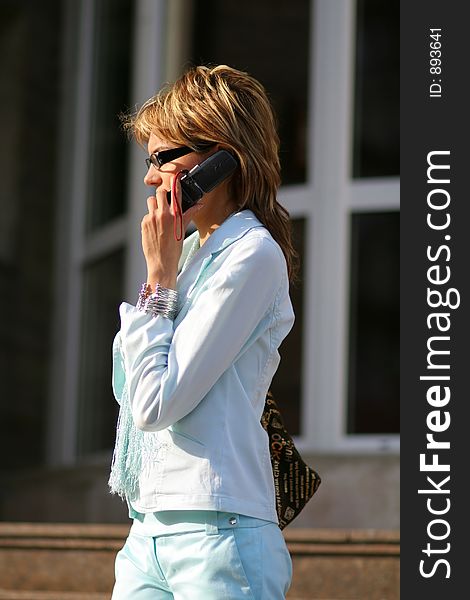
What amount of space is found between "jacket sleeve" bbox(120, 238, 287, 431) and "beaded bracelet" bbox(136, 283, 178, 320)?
0.8 inches

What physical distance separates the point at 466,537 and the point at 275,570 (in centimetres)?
140

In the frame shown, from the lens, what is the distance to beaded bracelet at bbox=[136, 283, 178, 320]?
251cm

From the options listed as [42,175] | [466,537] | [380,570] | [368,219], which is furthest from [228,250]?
[42,175]

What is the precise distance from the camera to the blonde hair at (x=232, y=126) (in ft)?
8.59

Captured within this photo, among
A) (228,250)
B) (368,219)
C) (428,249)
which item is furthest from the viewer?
(368,219)

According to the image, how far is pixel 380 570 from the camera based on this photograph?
457cm

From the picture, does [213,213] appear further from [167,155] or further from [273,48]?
[273,48]

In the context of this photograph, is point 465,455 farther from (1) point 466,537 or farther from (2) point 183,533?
(2) point 183,533

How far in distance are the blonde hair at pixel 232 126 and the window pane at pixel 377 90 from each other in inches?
160

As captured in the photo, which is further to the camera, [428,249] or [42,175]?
[42,175]

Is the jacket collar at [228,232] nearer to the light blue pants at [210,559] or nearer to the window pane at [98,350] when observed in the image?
the light blue pants at [210,559]

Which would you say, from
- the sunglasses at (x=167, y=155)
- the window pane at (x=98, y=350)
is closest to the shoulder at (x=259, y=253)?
the sunglasses at (x=167, y=155)

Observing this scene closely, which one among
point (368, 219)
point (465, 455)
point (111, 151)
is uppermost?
point (111, 151)

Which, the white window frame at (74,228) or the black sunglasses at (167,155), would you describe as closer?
the black sunglasses at (167,155)
